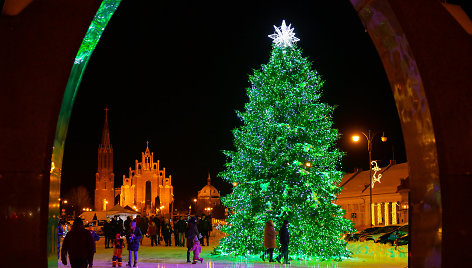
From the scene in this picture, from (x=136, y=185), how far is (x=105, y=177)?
9433mm

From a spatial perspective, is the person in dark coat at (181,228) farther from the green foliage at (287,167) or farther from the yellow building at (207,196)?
the yellow building at (207,196)

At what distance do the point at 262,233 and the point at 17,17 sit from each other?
14.8 meters

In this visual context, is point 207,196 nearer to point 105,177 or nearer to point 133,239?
point 105,177

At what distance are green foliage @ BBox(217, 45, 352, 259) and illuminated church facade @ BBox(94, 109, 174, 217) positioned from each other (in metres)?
123

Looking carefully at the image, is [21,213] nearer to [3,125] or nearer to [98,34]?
[3,125]

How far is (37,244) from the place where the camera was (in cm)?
715

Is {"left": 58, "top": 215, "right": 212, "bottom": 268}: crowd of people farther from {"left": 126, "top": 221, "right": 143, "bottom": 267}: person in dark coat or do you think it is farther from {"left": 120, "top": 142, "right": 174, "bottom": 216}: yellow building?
{"left": 120, "top": 142, "right": 174, "bottom": 216}: yellow building

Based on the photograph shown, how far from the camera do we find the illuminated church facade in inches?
5886

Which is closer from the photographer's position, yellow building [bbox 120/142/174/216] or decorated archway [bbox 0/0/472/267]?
decorated archway [bbox 0/0/472/267]

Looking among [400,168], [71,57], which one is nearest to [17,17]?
[71,57]

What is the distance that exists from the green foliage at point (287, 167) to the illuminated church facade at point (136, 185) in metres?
123

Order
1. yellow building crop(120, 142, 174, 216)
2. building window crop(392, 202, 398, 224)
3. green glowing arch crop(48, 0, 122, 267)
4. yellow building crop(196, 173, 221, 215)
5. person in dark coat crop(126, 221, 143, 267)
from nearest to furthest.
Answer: green glowing arch crop(48, 0, 122, 267), person in dark coat crop(126, 221, 143, 267), building window crop(392, 202, 398, 224), yellow building crop(120, 142, 174, 216), yellow building crop(196, 173, 221, 215)

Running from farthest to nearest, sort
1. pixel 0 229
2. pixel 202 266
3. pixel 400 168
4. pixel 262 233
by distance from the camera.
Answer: pixel 400 168
pixel 262 233
pixel 202 266
pixel 0 229

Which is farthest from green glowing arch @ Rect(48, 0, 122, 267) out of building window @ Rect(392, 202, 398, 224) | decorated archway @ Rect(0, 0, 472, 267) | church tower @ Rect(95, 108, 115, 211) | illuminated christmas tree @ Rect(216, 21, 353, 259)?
church tower @ Rect(95, 108, 115, 211)
